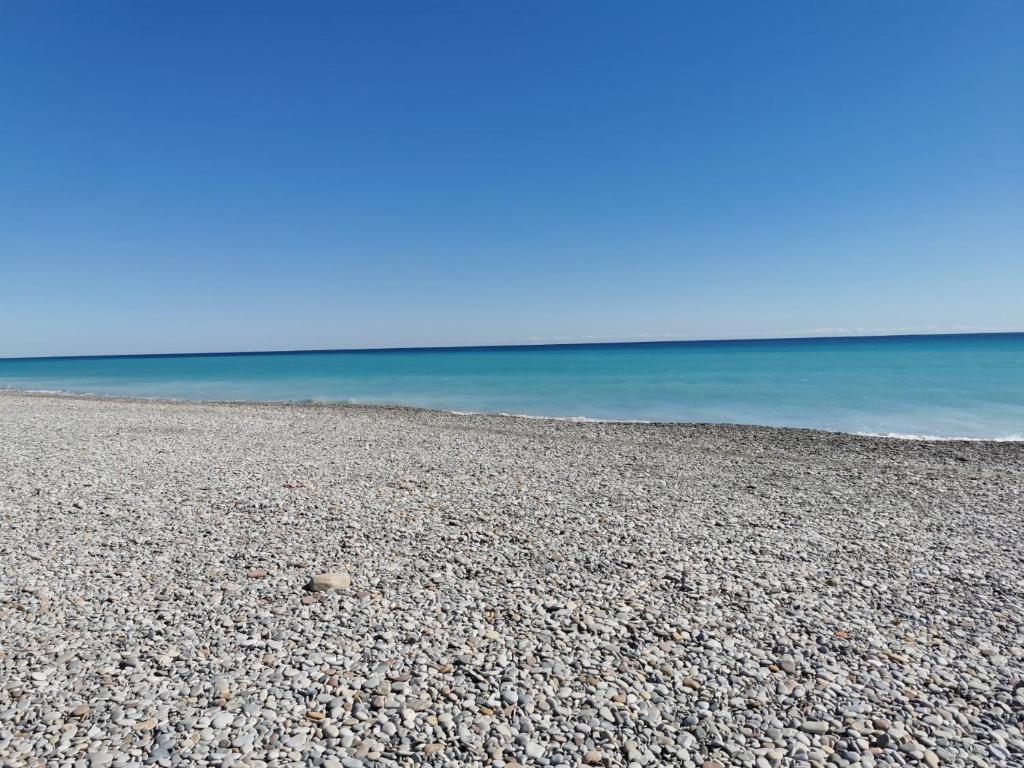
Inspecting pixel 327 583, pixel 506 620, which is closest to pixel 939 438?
pixel 506 620

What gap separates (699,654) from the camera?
436 centimetres

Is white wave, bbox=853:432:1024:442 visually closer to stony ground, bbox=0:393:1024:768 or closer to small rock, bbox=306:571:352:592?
stony ground, bbox=0:393:1024:768

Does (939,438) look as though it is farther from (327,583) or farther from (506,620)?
(327,583)

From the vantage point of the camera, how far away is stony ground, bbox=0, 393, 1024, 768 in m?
3.44

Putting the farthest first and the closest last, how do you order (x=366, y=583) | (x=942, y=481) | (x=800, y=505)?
(x=942, y=481) < (x=800, y=505) < (x=366, y=583)

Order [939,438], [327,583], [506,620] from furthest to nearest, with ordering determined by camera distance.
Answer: [939,438] < [327,583] < [506,620]

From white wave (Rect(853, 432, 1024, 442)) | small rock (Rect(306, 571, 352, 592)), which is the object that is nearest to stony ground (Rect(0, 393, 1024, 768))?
small rock (Rect(306, 571, 352, 592))

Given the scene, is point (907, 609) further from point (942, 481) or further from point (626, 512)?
point (942, 481)

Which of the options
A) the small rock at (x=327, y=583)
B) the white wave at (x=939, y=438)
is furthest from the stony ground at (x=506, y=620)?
the white wave at (x=939, y=438)

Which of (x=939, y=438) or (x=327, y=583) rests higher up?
(x=327, y=583)

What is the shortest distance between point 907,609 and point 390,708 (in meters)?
4.51

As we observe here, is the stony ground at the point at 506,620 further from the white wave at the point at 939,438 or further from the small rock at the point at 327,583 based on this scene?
the white wave at the point at 939,438

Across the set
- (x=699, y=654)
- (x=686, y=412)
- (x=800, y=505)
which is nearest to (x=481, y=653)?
(x=699, y=654)

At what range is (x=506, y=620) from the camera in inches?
192
